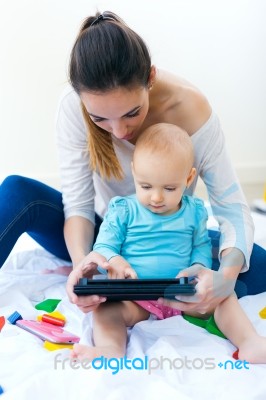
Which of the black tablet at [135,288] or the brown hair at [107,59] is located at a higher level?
the brown hair at [107,59]

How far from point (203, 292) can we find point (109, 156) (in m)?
0.44

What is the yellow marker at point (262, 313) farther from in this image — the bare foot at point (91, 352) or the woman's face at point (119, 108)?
the woman's face at point (119, 108)

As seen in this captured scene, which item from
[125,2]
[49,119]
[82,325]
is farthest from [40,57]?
[82,325]

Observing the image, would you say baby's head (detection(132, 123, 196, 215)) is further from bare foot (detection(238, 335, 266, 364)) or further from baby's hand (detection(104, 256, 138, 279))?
bare foot (detection(238, 335, 266, 364))

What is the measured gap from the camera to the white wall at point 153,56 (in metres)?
2.46

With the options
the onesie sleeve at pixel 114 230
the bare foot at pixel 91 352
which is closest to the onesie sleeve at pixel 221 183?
the onesie sleeve at pixel 114 230

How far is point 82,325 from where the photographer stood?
4.07 ft

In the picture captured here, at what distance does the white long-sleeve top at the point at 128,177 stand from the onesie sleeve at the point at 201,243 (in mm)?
42

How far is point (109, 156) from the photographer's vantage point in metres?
1.39

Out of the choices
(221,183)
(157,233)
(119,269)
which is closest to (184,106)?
(221,183)

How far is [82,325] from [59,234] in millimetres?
347

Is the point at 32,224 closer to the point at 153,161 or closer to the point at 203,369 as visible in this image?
the point at 153,161

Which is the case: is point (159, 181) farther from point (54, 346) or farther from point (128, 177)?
point (54, 346)

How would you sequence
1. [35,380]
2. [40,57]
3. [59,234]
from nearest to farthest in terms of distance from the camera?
[35,380] < [59,234] < [40,57]
